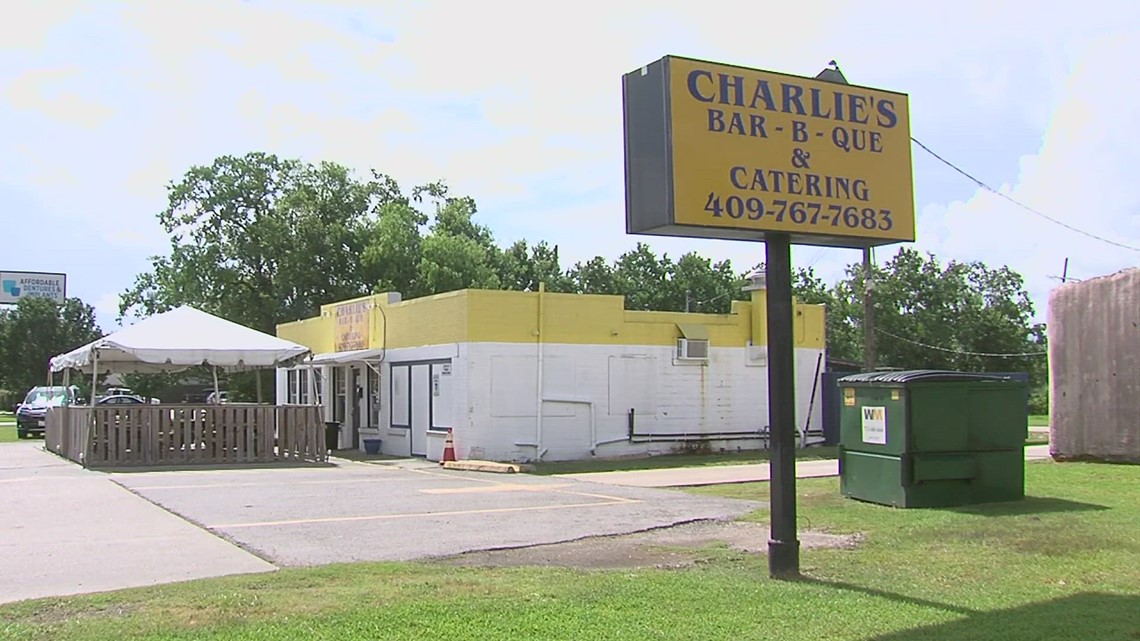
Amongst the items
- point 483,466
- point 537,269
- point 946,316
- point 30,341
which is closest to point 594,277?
point 537,269

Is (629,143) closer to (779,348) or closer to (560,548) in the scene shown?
(779,348)

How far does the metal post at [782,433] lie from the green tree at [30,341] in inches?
2650

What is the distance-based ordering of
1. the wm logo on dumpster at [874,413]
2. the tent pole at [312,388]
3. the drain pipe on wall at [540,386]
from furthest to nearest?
the tent pole at [312,388] < the drain pipe on wall at [540,386] < the wm logo on dumpster at [874,413]

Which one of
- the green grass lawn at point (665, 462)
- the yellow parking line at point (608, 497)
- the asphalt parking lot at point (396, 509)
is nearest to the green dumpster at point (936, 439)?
the asphalt parking lot at point (396, 509)

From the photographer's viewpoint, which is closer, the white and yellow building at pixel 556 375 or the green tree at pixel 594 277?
the white and yellow building at pixel 556 375

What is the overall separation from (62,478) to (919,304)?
48.1 meters

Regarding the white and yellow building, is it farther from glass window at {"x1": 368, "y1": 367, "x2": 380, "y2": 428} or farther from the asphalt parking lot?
the asphalt parking lot

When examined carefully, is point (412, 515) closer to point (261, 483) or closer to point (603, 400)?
point (261, 483)

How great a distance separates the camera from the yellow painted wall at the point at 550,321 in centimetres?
2111

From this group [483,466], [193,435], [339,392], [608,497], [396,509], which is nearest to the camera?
[396,509]

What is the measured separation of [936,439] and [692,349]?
37.3ft

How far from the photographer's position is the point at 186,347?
21031mm

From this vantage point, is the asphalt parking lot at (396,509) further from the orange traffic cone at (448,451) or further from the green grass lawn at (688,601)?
the orange traffic cone at (448,451)

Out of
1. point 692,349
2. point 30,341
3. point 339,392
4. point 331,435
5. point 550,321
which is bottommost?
point 331,435
